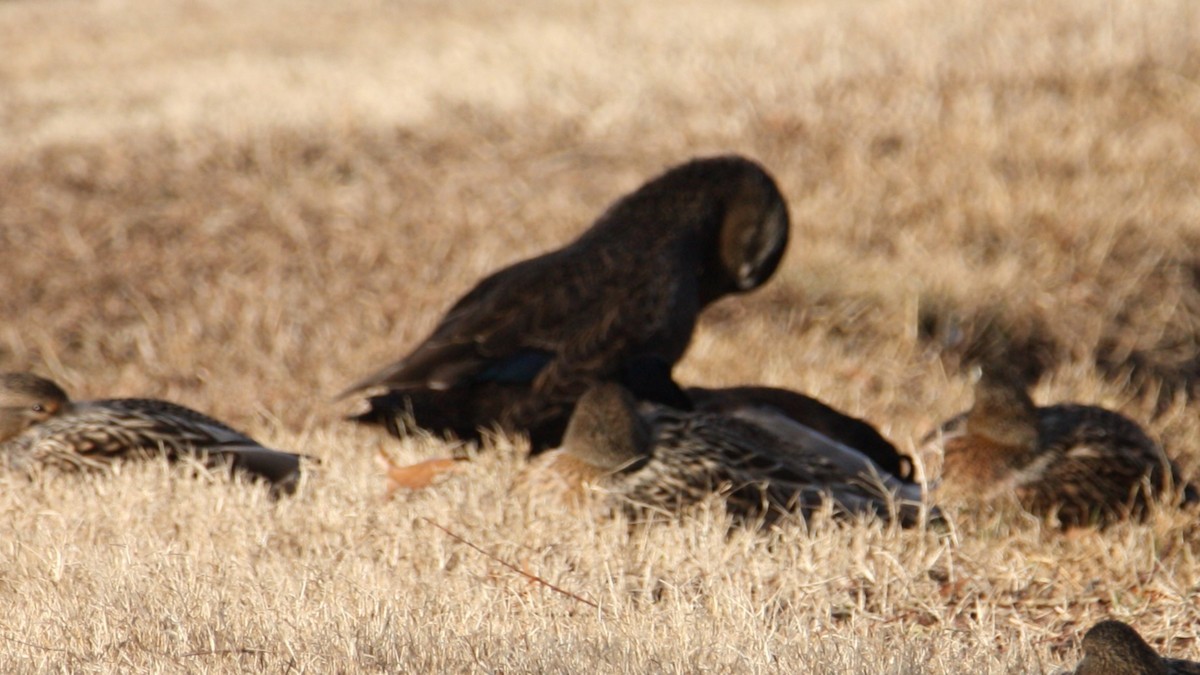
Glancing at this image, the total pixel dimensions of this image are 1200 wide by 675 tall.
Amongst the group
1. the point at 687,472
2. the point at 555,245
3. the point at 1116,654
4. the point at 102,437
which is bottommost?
the point at 555,245

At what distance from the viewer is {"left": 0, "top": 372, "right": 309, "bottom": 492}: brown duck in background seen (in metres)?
4.78

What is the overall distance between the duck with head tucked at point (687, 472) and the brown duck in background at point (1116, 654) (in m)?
1.56

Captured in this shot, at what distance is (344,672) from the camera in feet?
9.91

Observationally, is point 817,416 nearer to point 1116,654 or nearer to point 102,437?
point 102,437

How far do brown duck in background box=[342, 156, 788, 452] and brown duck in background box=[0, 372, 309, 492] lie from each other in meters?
0.74

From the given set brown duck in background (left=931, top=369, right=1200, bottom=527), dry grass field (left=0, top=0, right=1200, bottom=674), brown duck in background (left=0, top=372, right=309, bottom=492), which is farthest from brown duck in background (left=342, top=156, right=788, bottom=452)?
brown duck in background (left=931, top=369, right=1200, bottom=527)

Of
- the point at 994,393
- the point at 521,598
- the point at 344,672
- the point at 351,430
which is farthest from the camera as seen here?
the point at 351,430

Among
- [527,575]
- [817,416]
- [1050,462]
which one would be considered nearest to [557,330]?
[817,416]

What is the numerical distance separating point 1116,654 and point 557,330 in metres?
3.06

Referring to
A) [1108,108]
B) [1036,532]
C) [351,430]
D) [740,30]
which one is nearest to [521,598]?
[1036,532]

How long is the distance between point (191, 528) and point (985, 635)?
81.9 inches

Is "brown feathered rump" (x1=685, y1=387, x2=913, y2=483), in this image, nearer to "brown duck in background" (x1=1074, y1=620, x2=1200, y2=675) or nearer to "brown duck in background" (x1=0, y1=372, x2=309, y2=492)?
"brown duck in background" (x1=0, y1=372, x2=309, y2=492)

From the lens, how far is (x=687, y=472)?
4516mm

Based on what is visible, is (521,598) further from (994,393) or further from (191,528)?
(994,393)
